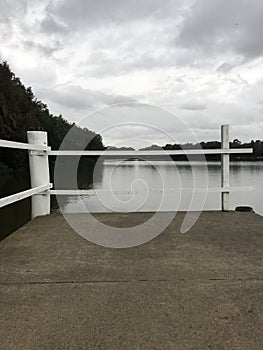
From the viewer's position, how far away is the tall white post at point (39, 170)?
13.9 ft

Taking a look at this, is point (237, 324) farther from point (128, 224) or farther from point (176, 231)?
point (128, 224)

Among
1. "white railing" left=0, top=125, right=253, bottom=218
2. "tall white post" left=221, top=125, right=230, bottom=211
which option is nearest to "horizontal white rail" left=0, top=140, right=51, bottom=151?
"white railing" left=0, top=125, right=253, bottom=218

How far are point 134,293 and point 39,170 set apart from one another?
2669mm

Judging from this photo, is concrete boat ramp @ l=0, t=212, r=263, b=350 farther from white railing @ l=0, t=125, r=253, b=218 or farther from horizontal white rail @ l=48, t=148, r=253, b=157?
horizontal white rail @ l=48, t=148, r=253, b=157

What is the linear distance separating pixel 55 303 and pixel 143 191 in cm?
261

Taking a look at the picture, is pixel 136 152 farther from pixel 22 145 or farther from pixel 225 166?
pixel 22 145

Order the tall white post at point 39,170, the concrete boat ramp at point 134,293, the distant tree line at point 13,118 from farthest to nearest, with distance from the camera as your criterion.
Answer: the distant tree line at point 13,118 → the tall white post at point 39,170 → the concrete boat ramp at point 134,293

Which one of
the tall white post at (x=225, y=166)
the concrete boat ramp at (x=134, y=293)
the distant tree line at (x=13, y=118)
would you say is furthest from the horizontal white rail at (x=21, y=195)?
the distant tree line at (x=13, y=118)

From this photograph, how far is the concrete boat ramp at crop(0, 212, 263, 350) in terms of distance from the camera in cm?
147

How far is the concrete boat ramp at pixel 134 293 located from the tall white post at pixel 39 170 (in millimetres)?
1167

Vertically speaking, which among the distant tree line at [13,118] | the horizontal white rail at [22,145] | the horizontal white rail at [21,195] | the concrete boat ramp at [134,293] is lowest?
the concrete boat ramp at [134,293]

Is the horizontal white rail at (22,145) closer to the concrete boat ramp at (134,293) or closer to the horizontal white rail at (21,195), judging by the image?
the horizontal white rail at (21,195)

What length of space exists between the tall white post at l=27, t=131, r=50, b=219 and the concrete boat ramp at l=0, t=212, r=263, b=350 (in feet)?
3.83

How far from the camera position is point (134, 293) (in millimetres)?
1915
